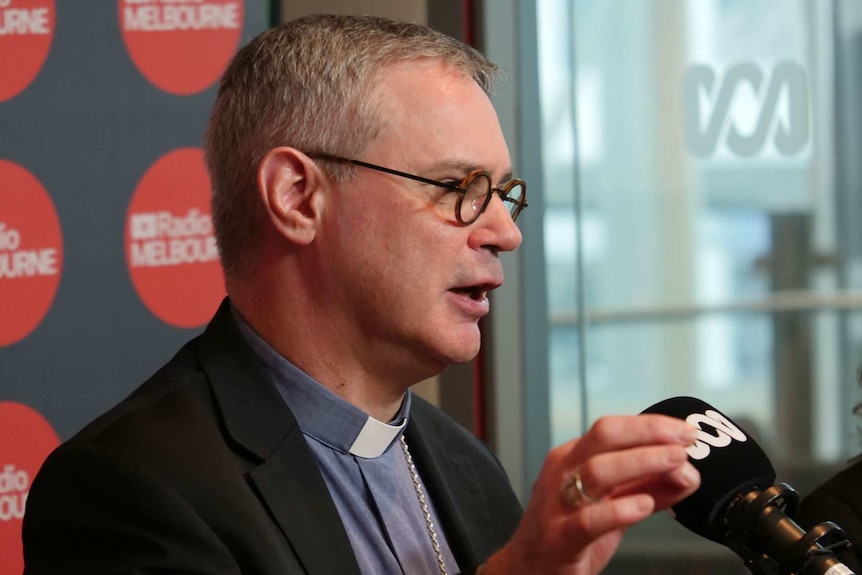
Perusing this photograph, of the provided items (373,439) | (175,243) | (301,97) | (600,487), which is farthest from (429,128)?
Answer: (175,243)

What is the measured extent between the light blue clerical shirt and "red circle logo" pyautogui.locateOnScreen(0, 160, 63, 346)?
0.92m

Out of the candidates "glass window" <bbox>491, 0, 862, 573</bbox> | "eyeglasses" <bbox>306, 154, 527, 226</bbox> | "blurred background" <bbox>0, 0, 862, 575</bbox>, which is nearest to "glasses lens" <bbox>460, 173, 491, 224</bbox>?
"eyeglasses" <bbox>306, 154, 527, 226</bbox>

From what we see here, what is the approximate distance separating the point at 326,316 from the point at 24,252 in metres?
1.05

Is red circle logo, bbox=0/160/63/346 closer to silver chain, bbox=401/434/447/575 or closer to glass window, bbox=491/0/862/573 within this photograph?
silver chain, bbox=401/434/447/575

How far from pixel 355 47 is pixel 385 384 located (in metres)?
0.50

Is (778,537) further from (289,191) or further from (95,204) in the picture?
(95,204)

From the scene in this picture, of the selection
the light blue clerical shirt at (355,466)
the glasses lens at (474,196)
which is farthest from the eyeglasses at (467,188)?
the light blue clerical shirt at (355,466)

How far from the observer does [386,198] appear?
5.23ft

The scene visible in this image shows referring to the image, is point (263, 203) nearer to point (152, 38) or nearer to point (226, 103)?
point (226, 103)

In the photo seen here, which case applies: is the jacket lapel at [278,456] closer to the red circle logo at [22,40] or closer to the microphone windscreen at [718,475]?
the microphone windscreen at [718,475]

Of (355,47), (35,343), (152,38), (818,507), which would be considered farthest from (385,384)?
(152,38)

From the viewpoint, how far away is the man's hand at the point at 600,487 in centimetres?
110

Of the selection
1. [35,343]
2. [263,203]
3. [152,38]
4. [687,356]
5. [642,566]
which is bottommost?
[642,566]

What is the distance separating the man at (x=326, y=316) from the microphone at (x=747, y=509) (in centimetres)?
41
